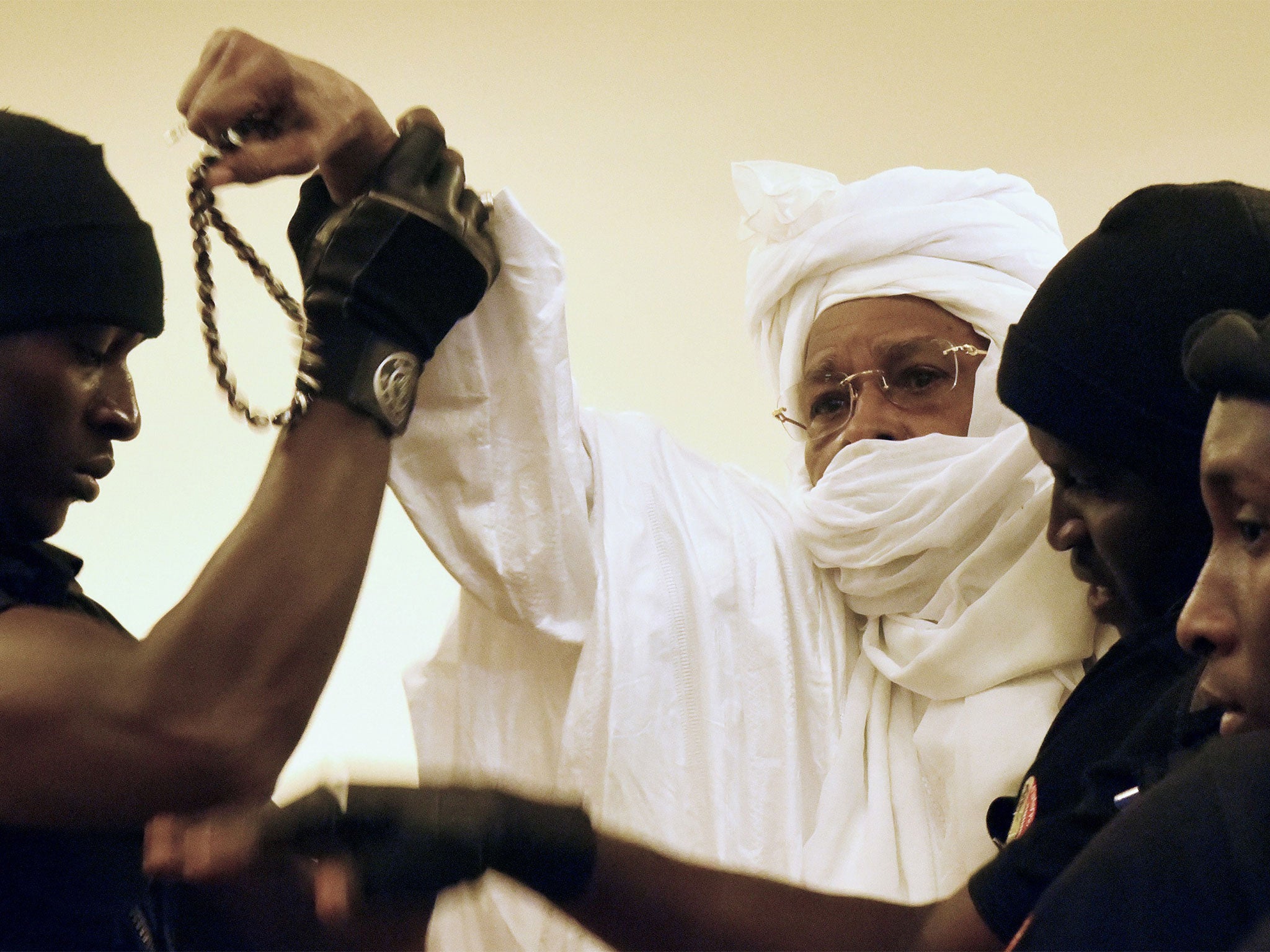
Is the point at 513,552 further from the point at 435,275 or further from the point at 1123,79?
the point at 1123,79

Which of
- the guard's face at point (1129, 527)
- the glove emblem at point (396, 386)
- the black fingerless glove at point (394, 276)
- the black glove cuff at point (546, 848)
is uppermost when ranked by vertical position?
the black fingerless glove at point (394, 276)

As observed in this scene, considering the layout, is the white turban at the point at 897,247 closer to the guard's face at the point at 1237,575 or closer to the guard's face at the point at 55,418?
the guard's face at the point at 1237,575

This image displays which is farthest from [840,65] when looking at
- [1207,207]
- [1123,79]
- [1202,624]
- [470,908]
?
[1202,624]

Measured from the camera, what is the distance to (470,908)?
55.3 inches

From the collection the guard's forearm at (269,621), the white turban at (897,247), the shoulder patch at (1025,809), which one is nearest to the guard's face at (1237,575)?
the shoulder patch at (1025,809)

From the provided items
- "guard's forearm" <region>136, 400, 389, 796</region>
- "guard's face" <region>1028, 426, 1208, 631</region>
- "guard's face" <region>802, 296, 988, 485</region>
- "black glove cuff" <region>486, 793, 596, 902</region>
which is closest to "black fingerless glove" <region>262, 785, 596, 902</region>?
"black glove cuff" <region>486, 793, 596, 902</region>

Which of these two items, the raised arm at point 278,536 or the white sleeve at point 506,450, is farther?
the white sleeve at point 506,450

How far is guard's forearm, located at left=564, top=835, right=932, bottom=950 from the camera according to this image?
94 cm

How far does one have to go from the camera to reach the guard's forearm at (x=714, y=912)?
0.94 meters

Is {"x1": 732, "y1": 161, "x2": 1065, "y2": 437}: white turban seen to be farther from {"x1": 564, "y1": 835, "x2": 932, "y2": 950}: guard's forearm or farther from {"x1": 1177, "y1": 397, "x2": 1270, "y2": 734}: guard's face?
{"x1": 1177, "y1": 397, "x2": 1270, "y2": 734}: guard's face

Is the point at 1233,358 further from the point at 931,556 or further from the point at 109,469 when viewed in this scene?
the point at 109,469

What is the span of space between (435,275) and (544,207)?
58.1 inches

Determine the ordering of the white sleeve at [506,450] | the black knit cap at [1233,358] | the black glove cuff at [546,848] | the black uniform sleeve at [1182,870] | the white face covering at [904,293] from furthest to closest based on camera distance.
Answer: the white face covering at [904,293] → the white sleeve at [506,450] → the black glove cuff at [546,848] → the black knit cap at [1233,358] → the black uniform sleeve at [1182,870]

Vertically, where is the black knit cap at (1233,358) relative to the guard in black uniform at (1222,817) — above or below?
above
